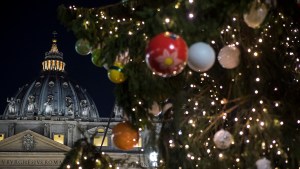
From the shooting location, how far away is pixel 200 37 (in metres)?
6.35

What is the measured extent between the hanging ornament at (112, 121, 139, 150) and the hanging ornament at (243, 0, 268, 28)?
1813 mm

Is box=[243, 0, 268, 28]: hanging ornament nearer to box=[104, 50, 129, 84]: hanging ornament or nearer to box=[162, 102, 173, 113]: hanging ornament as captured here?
box=[104, 50, 129, 84]: hanging ornament

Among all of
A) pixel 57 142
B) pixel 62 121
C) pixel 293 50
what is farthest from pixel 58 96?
pixel 293 50

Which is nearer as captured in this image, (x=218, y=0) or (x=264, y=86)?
(x=218, y=0)

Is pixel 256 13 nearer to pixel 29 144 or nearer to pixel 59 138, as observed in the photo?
pixel 29 144

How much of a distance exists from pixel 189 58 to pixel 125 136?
149cm

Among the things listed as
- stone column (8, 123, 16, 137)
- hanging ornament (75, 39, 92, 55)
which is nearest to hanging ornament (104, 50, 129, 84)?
hanging ornament (75, 39, 92, 55)

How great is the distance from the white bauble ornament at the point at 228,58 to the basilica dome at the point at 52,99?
79680 mm

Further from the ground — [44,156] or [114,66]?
[114,66]

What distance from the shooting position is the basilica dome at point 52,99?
293 feet

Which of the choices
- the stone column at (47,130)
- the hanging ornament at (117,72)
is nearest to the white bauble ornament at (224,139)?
the hanging ornament at (117,72)

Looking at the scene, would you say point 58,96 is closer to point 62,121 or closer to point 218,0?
point 62,121

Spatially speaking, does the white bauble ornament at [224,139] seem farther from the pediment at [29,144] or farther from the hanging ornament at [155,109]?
the pediment at [29,144]

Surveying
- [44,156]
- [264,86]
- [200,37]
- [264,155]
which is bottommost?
[44,156]
